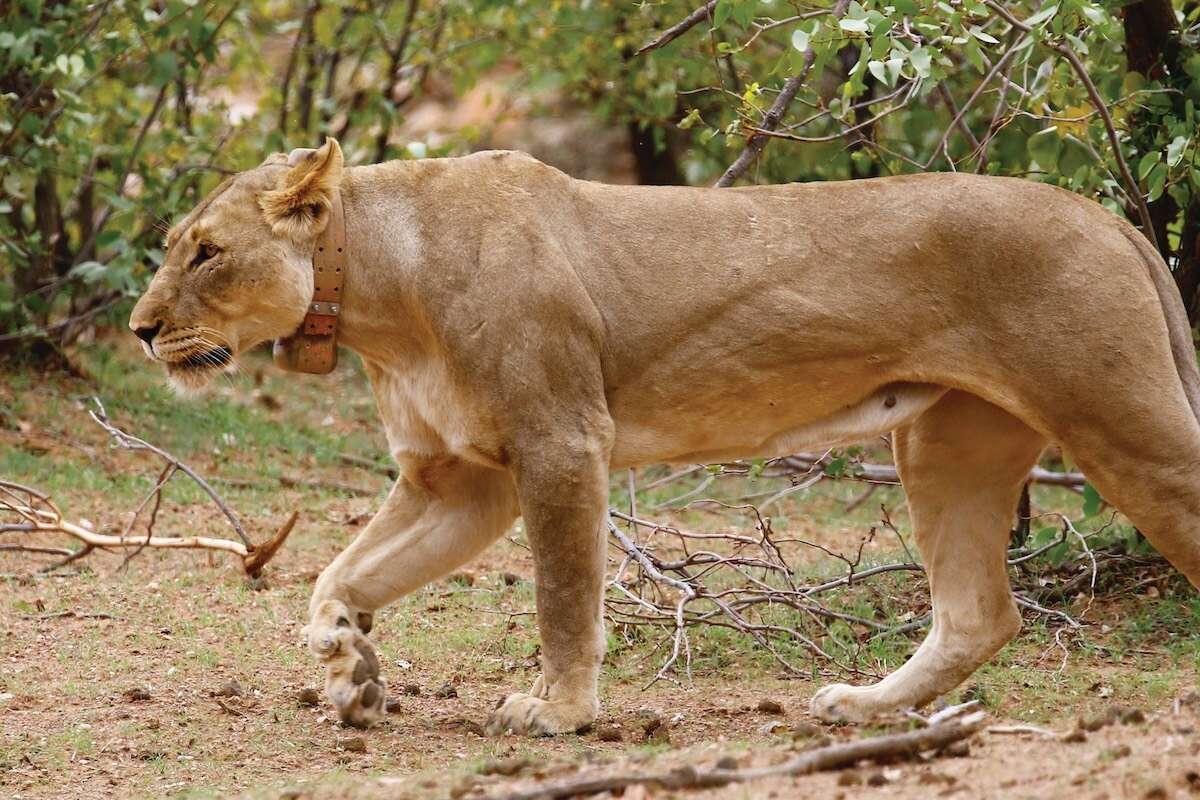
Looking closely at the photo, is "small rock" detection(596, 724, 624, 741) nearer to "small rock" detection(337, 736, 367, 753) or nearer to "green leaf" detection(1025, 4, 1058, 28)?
"small rock" detection(337, 736, 367, 753)

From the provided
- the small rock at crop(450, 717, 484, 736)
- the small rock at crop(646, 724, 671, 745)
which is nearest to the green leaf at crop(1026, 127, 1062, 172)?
the small rock at crop(646, 724, 671, 745)

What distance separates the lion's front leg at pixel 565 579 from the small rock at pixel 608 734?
2.5 inches

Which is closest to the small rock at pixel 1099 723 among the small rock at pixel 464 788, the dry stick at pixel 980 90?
the small rock at pixel 464 788

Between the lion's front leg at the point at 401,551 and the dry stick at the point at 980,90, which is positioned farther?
the dry stick at the point at 980,90

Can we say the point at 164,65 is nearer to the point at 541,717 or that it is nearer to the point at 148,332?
the point at 148,332

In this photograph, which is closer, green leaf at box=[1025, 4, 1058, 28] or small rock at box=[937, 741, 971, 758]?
small rock at box=[937, 741, 971, 758]

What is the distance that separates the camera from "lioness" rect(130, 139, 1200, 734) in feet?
17.1

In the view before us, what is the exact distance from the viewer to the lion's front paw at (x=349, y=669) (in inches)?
216

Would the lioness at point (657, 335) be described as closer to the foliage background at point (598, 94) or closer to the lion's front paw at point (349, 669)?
the lion's front paw at point (349, 669)

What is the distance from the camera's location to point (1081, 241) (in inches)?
207

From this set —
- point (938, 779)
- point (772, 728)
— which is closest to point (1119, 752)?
point (938, 779)

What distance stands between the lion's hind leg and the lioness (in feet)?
0.05

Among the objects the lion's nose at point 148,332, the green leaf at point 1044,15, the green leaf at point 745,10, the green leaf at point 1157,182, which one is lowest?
the green leaf at point 1157,182

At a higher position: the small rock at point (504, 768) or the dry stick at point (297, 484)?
the small rock at point (504, 768)
